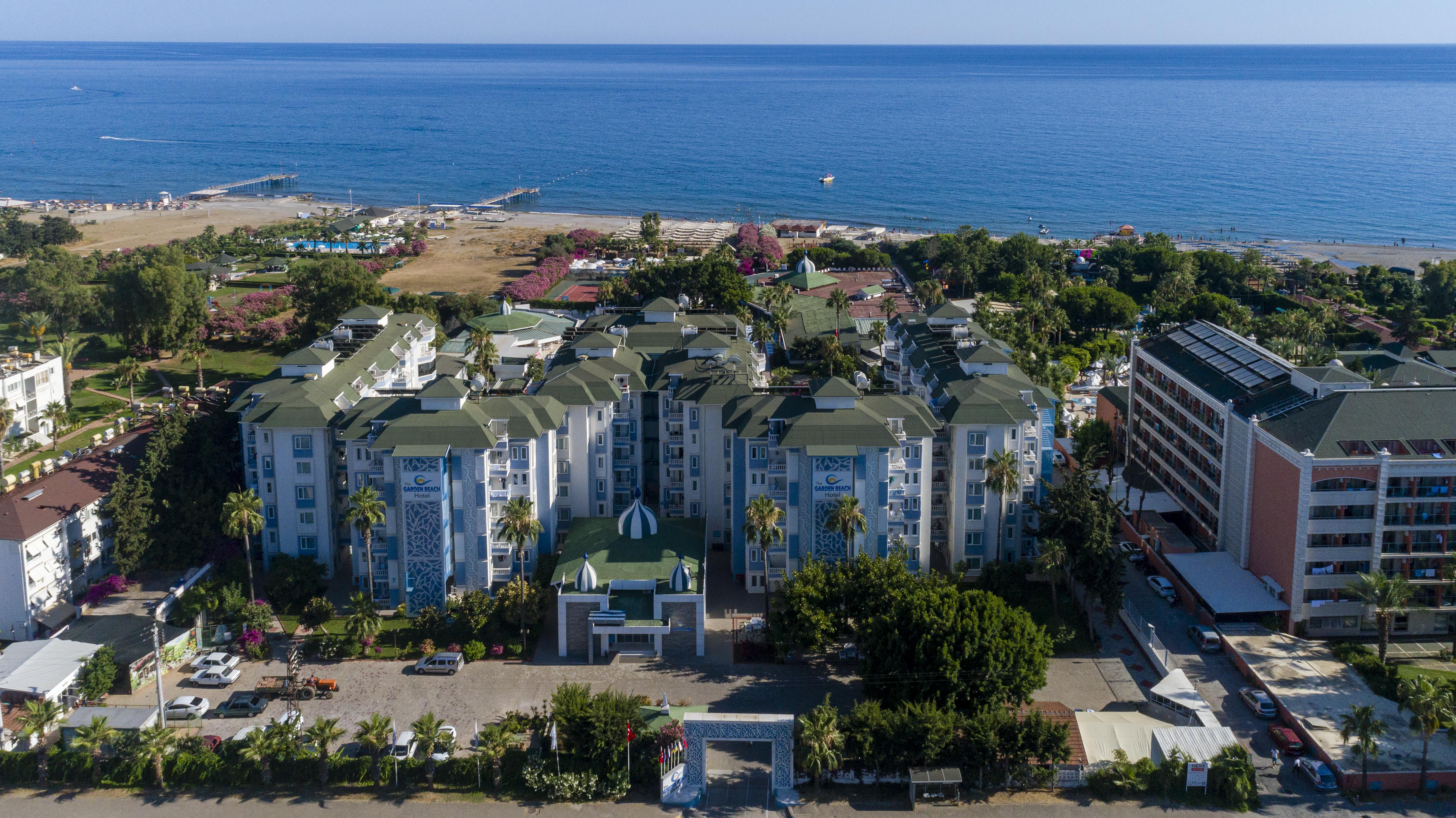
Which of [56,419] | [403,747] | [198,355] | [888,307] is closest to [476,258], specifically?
[888,307]

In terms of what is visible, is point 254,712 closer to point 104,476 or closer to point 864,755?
point 104,476

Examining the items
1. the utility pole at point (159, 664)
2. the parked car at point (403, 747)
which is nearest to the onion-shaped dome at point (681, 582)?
the parked car at point (403, 747)

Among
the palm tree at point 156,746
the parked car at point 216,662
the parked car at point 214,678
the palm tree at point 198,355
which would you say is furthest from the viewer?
the palm tree at point 198,355

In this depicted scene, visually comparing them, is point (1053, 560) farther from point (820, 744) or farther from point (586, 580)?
point (586, 580)

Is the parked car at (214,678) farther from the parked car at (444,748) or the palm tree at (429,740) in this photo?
the parked car at (444,748)

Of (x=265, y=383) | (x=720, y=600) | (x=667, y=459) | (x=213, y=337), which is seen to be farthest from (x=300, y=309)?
(x=720, y=600)
